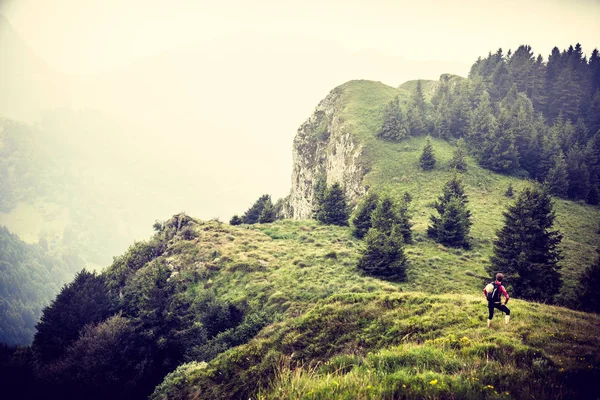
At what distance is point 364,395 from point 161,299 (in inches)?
836

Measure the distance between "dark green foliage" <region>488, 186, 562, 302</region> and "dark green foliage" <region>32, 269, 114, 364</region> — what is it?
1302 inches

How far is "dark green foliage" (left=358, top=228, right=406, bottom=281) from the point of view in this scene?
2355cm

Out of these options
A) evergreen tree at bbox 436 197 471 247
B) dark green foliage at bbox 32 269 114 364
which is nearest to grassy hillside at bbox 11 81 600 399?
dark green foliage at bbox 32 269 114 364

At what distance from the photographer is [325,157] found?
71.2 meters

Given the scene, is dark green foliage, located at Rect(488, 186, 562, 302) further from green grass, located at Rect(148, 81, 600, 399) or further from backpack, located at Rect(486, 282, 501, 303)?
backpack, located at Rect(486, 282, 501, 303)

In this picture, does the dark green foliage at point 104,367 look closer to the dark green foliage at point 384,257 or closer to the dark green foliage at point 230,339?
the dark green foliage at point 230,339

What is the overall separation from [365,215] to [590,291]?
20938 mm

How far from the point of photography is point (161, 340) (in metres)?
19.5

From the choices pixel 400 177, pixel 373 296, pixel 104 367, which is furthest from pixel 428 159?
pixel 104 367

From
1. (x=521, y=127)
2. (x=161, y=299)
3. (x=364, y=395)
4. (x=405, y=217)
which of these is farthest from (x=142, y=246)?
(x=521, y=127)

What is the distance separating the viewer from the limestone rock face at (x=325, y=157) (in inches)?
2327

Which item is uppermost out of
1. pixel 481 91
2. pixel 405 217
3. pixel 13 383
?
pixel 481 91

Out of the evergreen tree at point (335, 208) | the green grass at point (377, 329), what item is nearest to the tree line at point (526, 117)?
the green grass at point (377, 329)

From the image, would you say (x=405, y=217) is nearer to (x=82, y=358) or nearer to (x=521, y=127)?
(x=82, y=358)
